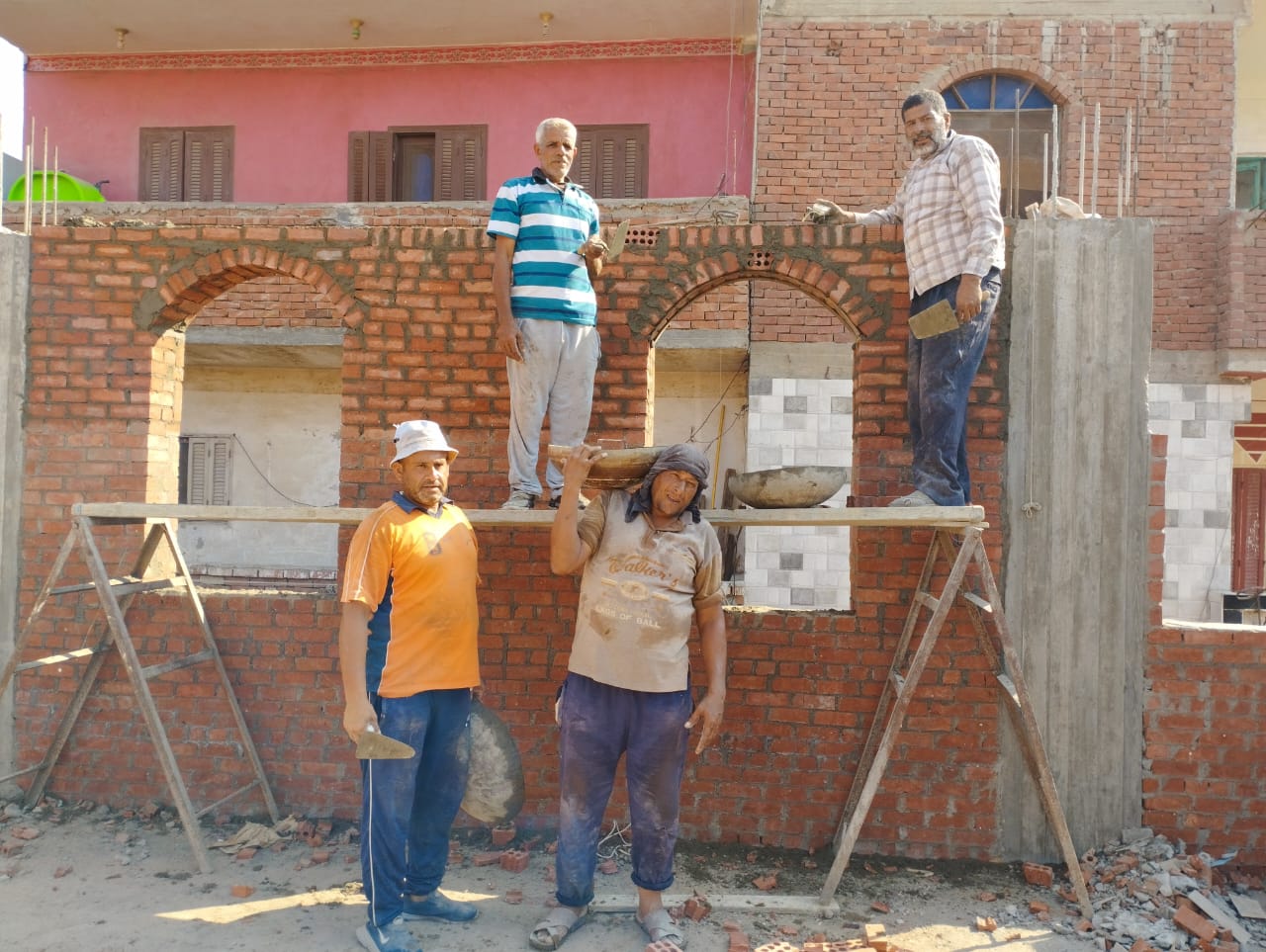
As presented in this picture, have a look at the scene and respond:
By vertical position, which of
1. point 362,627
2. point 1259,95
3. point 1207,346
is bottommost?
point 362,627

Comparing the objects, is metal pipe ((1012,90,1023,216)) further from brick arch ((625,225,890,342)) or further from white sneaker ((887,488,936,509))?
white sneaker ((887,488,936,509))

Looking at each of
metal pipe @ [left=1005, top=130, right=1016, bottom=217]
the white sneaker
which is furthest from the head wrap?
metal pipe @ [left=1005, top=130, right=1016, bottom=217]

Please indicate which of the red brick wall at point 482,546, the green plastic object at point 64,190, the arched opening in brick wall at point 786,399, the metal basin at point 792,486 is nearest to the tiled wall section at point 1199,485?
the arched opening in brick wall at point 786,399

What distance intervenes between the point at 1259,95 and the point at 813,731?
10568 mm

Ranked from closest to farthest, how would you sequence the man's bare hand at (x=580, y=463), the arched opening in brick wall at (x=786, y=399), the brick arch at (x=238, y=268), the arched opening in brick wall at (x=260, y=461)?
the man's bare hand at (x=580, y=463), the brick arch at (x=238, y=268), the arched opening in brick wall at (x=786, y=399), the arched opening in brick wall at (x=260, y=461)

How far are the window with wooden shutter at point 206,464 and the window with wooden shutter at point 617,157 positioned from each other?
17.7 ft

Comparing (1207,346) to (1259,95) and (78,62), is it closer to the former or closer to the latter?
(1259,95)

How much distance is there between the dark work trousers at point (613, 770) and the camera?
354 centimetres

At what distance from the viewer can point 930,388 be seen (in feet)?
13.6

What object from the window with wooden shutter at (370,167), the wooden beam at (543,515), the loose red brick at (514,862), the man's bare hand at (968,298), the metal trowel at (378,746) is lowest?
the loose red brick at (514,862)

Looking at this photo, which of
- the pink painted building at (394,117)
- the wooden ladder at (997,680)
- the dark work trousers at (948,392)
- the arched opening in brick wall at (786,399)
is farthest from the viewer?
the pink painted building at (394,117)

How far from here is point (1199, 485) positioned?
9.06 metres

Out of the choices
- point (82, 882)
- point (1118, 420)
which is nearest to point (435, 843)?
point (82, 882)

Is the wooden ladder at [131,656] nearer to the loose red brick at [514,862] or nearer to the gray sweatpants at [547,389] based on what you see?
the loose red brick at [514,862]
